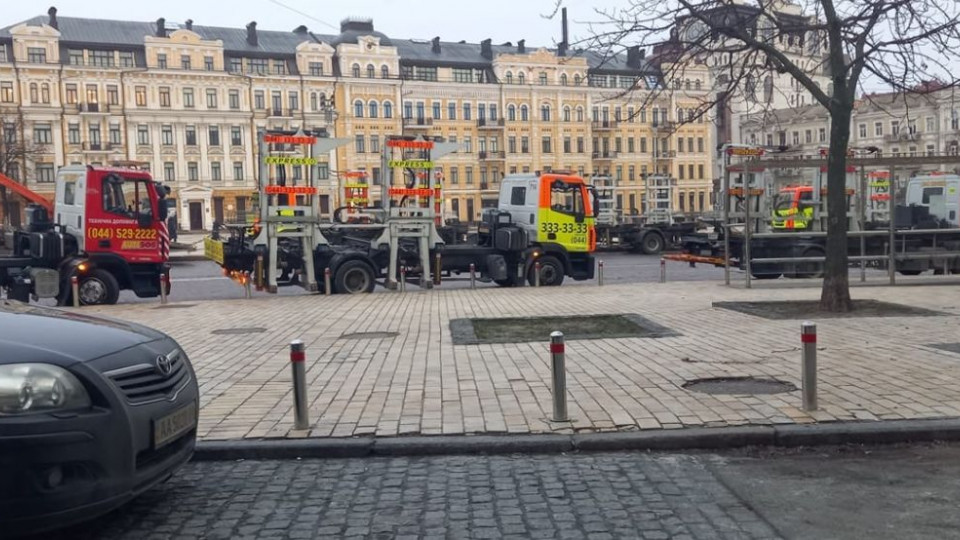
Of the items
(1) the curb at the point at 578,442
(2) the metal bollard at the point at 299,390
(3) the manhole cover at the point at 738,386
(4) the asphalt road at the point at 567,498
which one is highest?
(2) the metal bollard at the point at 299,390

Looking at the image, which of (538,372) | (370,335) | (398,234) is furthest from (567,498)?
(398,234)

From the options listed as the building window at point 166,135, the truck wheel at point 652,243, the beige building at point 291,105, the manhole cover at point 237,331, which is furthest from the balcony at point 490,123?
the manhole cover at point 237,331

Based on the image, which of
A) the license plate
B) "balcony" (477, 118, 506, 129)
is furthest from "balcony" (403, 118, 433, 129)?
the license plate

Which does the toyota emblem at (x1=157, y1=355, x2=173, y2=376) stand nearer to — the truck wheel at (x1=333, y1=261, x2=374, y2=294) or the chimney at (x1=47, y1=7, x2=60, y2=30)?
the truck wheel at (x1=333, y1=261, x2=374, y2=294)

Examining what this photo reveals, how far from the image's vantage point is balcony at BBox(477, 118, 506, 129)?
83.2 m

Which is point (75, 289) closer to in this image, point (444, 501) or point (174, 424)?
point (174, 424)

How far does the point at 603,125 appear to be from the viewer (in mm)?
87812

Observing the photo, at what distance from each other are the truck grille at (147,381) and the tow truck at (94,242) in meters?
14.6

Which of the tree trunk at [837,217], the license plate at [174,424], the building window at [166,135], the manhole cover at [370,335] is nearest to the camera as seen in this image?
the license plate at [174,424]

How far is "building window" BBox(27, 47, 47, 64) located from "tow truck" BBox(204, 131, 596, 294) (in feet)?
194

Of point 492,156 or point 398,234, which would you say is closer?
point 398,234

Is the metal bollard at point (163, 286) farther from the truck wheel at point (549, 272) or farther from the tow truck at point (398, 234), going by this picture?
the truck wheel at point (549, 272)

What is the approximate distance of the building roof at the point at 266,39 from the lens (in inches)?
2918

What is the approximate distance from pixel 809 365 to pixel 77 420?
5.18 metres
